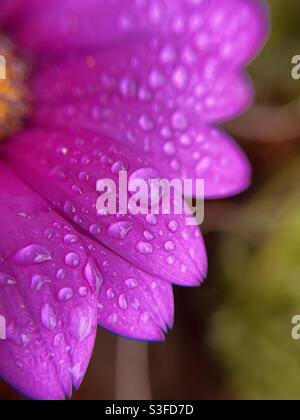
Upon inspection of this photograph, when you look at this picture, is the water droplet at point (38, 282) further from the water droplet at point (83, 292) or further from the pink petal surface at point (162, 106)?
the pink petal surface at point (162, 106)

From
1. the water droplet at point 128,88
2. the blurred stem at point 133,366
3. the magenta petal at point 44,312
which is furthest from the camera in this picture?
the blurred stem at point 133,366

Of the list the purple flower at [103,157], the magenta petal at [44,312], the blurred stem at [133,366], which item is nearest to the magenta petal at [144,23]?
the purple flower at [103,157]

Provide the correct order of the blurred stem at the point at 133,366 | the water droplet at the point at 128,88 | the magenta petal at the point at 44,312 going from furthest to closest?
the blurred stem at the point at 133,366 < the water droplet at the point at 128,88 < the magenta petal at the point at 44,312

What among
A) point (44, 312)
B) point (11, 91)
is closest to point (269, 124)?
point (11, 91)

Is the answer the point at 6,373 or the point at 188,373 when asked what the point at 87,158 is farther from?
the point at 188,373

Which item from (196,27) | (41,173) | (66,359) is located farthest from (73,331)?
(196,27)

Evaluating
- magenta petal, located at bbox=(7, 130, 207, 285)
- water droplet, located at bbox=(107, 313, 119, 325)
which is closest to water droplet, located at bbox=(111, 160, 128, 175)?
magenta petal, located at bbox=(7, 130, 207, 285)

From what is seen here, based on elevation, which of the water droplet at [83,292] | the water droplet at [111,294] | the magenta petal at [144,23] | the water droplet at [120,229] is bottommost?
the water droplet at [111,294]

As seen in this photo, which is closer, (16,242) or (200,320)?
(16,242)
